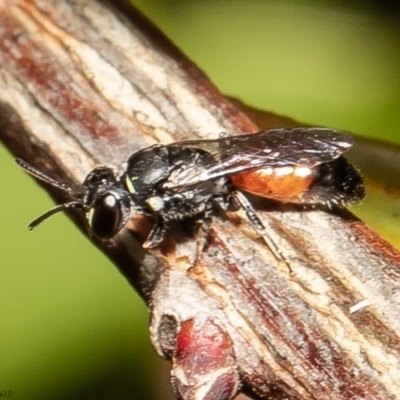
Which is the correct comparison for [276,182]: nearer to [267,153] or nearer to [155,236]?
[267,153]

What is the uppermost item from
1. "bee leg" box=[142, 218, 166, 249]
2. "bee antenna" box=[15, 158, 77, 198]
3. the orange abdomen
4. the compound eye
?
"bee antenna" box=[15, 158, 77, 198]

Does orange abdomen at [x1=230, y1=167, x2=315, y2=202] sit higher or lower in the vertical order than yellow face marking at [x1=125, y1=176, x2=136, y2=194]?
lower

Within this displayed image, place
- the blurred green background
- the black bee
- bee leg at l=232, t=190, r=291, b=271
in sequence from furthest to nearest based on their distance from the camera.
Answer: the blurred green background
the black bee
bee leg at l=232, t=190, r=291, b=271

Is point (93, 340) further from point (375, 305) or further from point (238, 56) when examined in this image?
point (375, 305)

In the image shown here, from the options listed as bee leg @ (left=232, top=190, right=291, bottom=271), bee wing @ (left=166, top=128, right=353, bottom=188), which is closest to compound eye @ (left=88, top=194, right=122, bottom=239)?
bee wing @ (left=166, top=128, right=353, bottom=188)

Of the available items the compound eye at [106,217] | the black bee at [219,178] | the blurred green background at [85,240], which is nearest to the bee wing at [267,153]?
the black bee at [219,178]

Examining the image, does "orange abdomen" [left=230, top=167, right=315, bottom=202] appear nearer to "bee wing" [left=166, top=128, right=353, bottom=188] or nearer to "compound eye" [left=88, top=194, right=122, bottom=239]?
"bee wing" [left=166, top=128, right=353, bottom=188]

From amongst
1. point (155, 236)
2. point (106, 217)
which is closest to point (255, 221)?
point (155, 236)
